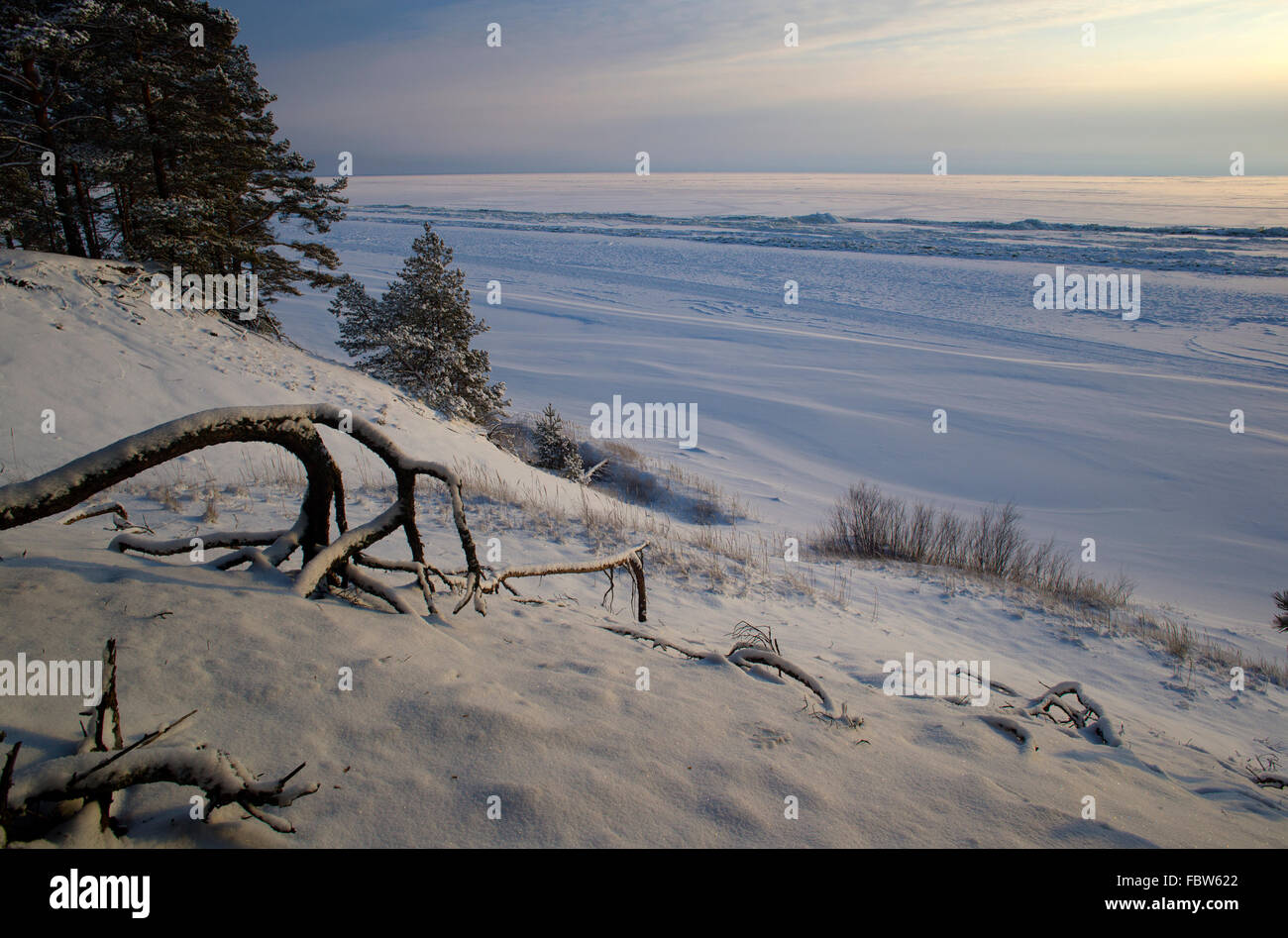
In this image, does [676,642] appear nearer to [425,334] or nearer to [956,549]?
[956,549]

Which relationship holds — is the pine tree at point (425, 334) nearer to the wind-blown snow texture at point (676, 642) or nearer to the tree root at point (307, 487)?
the wind-blown snow texture at point (676, 642)

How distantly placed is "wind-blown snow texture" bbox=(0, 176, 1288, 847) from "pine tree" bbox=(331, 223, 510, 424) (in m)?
2.21

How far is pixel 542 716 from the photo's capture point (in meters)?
2.29

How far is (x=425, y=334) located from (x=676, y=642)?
48.6 ft

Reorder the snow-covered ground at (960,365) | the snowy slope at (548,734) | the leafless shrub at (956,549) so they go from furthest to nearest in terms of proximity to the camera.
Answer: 1. the snow-covered ground at (960,365)
2. the leafless shrub at (956,549)
3. the snowy slope at (548,734)

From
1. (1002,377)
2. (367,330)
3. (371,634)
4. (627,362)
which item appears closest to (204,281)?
(367,330)

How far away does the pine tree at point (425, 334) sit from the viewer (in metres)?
16.2

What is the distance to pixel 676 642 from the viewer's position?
11.7 feet

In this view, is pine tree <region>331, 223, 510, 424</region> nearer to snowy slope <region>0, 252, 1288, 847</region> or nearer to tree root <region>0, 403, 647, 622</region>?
snowy slope <region>0, 252, 1288, 847</region>

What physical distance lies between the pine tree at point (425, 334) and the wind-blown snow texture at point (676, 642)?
→ 87.0 inches

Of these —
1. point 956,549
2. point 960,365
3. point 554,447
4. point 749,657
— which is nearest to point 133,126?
point 554,447

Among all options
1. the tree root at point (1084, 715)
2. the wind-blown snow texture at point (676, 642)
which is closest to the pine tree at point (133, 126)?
the wind-blown snow texture at point (676, 642)

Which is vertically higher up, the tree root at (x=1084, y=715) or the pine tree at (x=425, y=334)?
the pine tree at (x=425, y=334)

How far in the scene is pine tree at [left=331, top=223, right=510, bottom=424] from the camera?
53.2 ft
